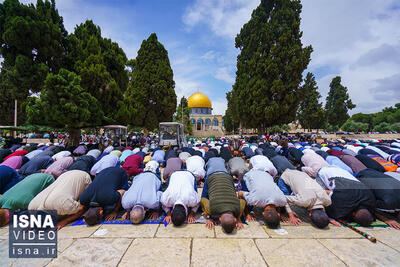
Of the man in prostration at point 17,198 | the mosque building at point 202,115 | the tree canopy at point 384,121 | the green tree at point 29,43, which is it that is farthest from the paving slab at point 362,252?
the tree canopy at point 384,121

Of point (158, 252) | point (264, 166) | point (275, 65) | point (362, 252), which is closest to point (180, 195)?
point (158, 252)

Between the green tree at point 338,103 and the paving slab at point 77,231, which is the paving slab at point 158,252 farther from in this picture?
the green tree at point 338,103

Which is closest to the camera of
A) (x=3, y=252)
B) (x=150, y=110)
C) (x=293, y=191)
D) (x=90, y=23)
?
(x=3, y=252)

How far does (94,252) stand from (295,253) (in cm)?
270

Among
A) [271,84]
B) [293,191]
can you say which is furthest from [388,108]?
[293,191]

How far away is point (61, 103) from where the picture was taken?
838 centimetres

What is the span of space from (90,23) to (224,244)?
46.9ft

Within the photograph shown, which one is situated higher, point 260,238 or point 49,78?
point 49,78

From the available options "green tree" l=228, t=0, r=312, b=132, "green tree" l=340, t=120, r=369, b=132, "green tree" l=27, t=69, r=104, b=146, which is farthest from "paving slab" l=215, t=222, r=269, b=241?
"green tree" l=340, t=120, r=369, b=132

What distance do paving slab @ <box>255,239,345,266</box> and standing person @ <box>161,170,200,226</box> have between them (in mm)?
1205

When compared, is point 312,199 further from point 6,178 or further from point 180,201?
point 6,178

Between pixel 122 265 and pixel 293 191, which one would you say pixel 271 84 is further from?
pixel 122 265

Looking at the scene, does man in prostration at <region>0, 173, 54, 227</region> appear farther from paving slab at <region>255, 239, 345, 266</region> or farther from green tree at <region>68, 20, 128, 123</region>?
green tree at <region>68, 20, 128, 123</region>

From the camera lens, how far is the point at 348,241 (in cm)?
Result: 265
